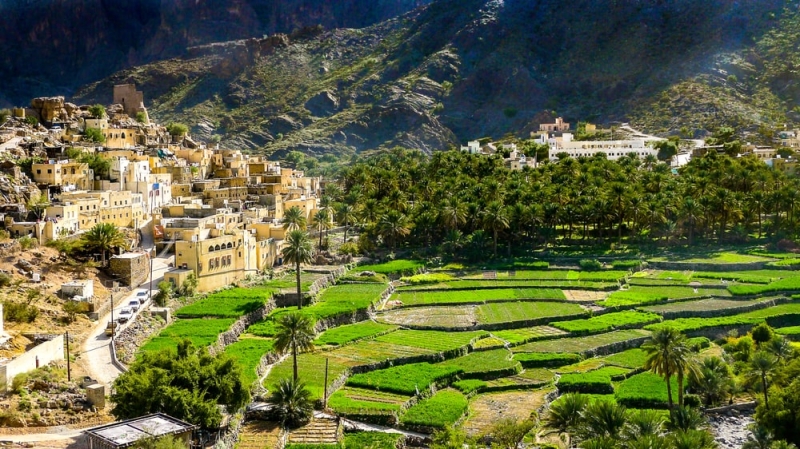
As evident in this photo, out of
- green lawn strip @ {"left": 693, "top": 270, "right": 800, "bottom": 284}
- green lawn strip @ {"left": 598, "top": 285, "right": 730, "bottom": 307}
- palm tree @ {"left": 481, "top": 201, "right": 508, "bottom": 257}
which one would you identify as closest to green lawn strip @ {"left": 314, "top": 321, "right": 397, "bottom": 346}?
green lawn strip @ {"left": 598, "top": 285, "right": 730, "bottom": 307}

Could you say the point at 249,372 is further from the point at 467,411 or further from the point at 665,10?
the point at 665,10

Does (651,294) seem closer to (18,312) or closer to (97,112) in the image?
(18,312)

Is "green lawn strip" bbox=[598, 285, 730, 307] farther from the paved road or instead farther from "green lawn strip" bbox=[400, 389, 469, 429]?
the paved road

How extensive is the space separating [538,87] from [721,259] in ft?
337

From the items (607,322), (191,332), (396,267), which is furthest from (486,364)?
(396,267)

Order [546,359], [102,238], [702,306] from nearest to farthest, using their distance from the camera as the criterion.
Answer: [546,359] < [102,238] < [702,306]

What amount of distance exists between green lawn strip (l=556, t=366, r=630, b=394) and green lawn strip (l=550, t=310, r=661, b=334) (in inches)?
378

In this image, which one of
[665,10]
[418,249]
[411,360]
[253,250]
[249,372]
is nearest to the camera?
[249,372]

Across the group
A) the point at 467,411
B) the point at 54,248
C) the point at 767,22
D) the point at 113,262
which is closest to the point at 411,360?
the point at 467,411

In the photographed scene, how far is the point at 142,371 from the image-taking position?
4259 centimetres

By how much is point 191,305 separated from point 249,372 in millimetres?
14355

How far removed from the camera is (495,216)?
88438 millimetres

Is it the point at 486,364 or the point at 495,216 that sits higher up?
the point at 495,216

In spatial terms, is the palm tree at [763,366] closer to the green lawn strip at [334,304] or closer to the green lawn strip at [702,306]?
the green lawn strip at [702,306]
